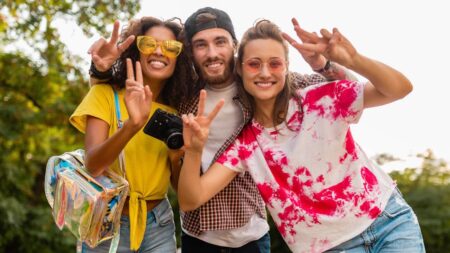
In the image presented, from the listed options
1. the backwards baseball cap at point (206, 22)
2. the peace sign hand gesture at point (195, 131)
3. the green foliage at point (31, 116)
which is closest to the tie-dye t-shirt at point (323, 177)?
the peace sign hand gesture at point (195, 131)

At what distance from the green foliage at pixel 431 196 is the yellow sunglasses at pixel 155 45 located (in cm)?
512

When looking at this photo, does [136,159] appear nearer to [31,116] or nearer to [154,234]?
[154,234]

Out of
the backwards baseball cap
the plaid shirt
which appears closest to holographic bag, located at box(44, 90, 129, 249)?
the plaid shirt

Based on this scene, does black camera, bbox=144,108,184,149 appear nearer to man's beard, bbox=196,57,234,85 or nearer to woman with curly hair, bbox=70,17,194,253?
woman with curly hair, bbox=70,17,194,253

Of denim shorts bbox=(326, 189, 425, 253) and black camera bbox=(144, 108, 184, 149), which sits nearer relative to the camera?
denim shorts bbox=(326, 189, 425, 253)

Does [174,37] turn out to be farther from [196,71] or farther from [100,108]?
[100,108]

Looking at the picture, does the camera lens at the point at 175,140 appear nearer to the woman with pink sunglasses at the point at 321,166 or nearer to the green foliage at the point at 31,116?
the woman with pink sunglasses at the point at 321,166

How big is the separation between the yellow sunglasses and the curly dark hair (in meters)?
0.12

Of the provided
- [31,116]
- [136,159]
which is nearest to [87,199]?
[136,159]

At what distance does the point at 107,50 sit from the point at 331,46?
1183 millimetres

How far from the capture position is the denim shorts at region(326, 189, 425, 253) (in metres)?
2.79

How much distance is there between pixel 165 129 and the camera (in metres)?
3.04

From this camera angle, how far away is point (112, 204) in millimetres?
2982

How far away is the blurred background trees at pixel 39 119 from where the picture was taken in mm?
8406
